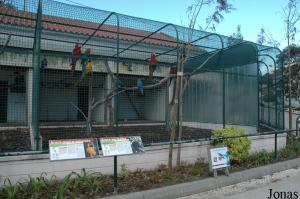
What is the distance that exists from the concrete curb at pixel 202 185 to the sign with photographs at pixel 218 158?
28cm

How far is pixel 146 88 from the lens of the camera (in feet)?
32.6

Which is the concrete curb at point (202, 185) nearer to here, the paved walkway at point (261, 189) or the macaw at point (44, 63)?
the paved walkway at point (261, 189)

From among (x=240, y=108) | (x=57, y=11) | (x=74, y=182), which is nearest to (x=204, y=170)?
(x=74, y=182)

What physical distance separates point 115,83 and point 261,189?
13.9 ft

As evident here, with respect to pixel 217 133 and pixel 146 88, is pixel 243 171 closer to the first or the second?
pixel 217 133

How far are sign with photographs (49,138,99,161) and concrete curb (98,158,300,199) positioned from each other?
35.0 inches

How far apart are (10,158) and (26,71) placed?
231 centimetres

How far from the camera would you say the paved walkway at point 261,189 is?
288 inches

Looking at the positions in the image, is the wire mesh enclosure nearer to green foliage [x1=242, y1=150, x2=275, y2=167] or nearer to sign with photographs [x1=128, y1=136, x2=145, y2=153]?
green foliage [x1=242, y1=150, x2=275, y2=167]

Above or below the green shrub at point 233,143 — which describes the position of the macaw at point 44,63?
above

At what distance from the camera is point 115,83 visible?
9.54m

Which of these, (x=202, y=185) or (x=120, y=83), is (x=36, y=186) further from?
(x=120, y=83)

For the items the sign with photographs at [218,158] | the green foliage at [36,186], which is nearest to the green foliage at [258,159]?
the sign with photographs at [218,158]

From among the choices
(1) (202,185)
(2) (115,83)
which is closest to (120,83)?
(2) (115,83)
